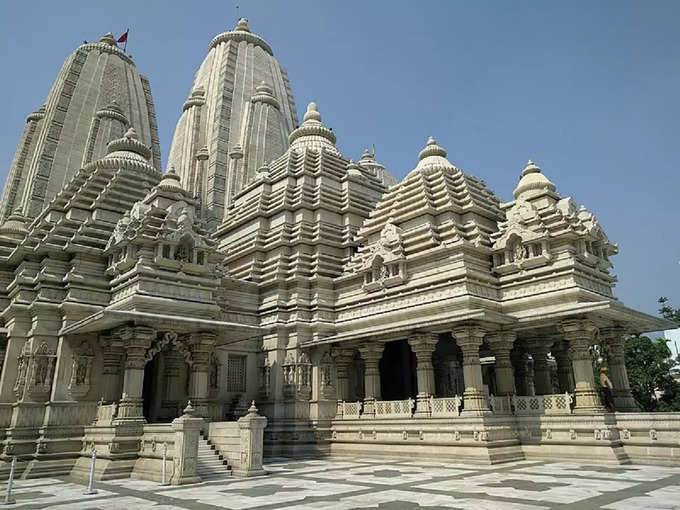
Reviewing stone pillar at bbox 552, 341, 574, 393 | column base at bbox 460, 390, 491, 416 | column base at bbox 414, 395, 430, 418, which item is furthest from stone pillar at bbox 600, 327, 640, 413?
column base at bbox 414, 395, 430, 418

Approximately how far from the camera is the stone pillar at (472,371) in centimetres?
1844

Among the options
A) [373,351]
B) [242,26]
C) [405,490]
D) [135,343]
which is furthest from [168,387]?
[242,26]

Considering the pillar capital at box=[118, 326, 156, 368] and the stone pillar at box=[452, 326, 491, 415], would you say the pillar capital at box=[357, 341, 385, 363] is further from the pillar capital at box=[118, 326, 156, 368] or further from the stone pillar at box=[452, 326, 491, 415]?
the pillar capital at box=[118, 326, 156, 368]

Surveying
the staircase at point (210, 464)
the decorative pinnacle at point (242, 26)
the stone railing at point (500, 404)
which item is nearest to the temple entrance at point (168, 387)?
the staircase at point (210, 464)

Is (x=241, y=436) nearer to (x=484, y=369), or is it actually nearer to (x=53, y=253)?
(x=53, y=253)

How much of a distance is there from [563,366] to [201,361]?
16.2 m

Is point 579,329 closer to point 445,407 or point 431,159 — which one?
point 445,407

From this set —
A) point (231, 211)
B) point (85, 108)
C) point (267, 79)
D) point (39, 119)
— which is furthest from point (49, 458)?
point (267, 79)

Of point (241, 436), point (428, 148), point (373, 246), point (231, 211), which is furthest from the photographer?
point (231, 211)

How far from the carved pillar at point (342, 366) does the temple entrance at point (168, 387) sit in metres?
6.78

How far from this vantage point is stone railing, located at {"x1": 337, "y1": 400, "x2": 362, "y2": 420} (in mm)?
22703

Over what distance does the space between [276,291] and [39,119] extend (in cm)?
3211

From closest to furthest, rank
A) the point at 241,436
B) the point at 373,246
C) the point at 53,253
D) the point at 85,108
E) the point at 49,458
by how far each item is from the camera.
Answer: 1. the point at 241,436
2. the point at 49,458
3. the point at 53,253
4. the point at 373,246
5. the point at 85,108

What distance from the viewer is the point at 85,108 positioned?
40.7 metres
